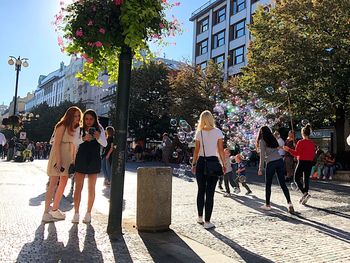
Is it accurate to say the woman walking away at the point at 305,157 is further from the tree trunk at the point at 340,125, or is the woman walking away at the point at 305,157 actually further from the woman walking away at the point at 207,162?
the tree trunk at the point at 340,125

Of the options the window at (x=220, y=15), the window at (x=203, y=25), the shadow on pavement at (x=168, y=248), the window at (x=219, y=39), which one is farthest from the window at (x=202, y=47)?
the shadow on pavement at (x=168, y=248)

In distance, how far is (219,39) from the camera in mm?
47219

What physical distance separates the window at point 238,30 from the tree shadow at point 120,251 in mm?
39625

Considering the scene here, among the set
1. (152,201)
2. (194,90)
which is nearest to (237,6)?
(194,90)

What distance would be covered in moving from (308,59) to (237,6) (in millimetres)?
26073

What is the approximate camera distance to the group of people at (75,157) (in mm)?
6500

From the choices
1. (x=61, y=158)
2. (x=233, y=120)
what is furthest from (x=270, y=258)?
(x=233, y=120)

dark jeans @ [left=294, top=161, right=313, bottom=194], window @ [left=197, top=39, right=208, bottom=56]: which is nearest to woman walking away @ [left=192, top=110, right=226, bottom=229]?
dark jeans @ [left=294, top=161, right=313, bottom=194]

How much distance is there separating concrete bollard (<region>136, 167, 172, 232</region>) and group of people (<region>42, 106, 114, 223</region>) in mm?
850

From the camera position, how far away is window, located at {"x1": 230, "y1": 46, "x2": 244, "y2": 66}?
42.7 m

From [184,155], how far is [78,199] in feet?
75.1

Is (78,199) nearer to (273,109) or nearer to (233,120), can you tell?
(233,120)

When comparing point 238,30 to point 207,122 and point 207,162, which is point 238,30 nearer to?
point 207,122

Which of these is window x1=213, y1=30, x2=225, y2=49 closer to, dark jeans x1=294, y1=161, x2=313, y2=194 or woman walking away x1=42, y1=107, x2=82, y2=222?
dark jeans x1=294, y1=161, x2=313, y2=194
